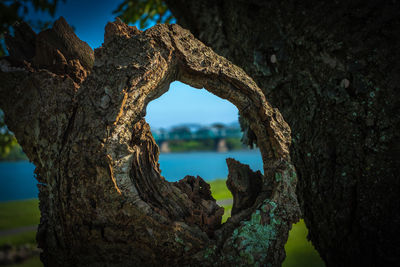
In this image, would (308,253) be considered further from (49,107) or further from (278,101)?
(49,107)

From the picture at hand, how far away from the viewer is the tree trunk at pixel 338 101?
4.99 feet

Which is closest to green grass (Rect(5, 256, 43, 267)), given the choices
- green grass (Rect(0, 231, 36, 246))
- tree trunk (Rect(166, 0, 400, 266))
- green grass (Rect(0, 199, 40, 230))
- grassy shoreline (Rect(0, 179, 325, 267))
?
grassy shoreline (Rect(0, 179, 325, 267))

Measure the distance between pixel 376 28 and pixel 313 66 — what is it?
0.39 meters

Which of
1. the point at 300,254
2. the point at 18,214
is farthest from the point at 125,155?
the point at 18,214

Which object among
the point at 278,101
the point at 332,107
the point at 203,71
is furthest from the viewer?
the point at 278,101

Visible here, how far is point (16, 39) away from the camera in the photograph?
1.21 meters

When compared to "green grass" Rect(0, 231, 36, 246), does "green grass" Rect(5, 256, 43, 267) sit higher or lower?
lower

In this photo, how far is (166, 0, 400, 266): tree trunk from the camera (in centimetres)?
152

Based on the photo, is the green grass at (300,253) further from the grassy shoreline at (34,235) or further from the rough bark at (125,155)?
the rough bark at (125,155)

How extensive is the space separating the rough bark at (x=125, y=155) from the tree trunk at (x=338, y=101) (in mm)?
647

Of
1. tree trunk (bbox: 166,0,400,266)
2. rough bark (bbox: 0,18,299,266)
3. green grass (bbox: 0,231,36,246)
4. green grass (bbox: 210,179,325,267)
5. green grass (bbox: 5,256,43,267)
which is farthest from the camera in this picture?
green grass (bbox: 0,231,36,246)

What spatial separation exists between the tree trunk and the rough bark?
25.5 inches

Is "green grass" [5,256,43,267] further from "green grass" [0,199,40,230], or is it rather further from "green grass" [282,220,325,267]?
"green grass" [282,220,325,267]

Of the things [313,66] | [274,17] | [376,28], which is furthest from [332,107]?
[274,17]
